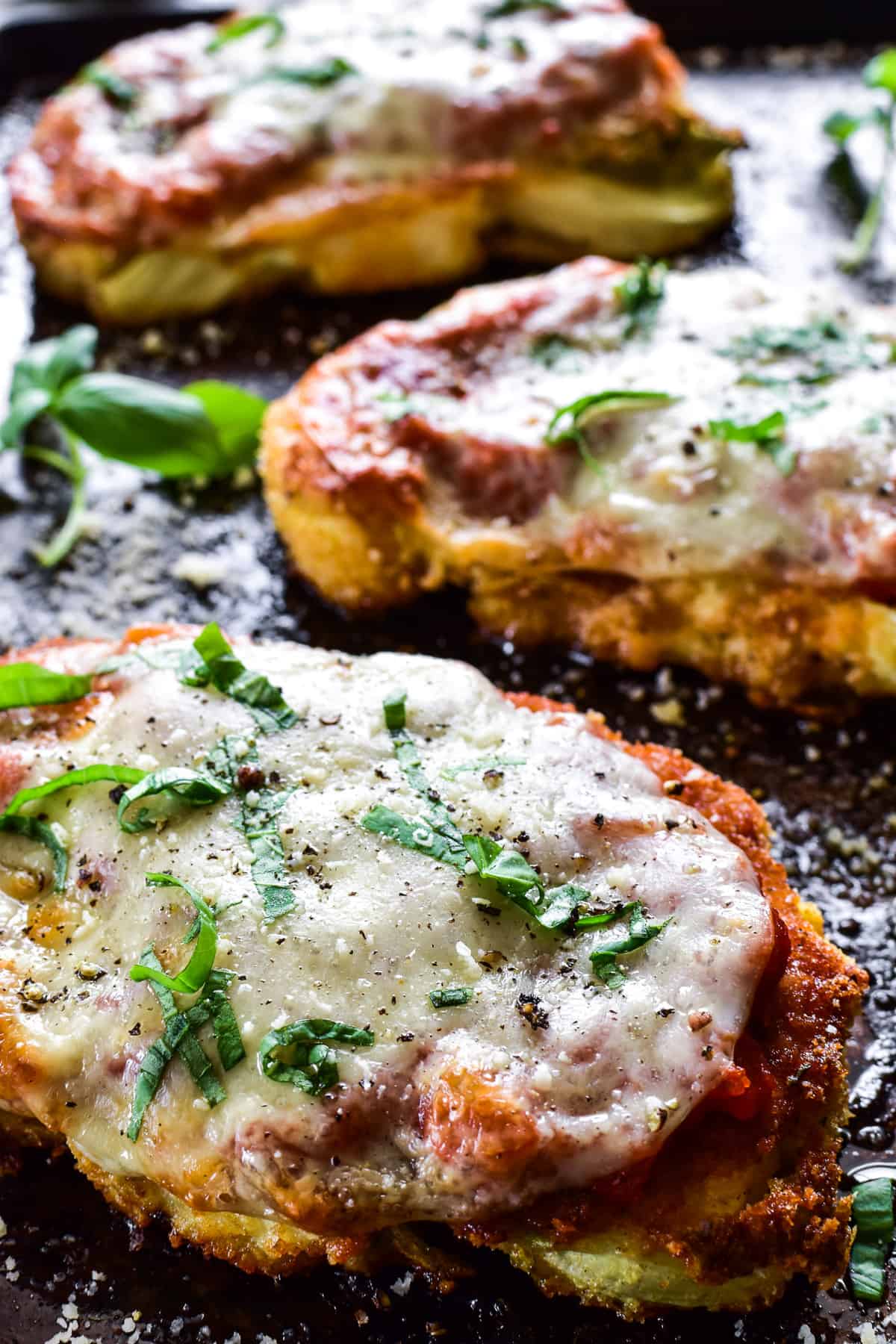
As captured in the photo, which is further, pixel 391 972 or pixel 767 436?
pixel 767 436

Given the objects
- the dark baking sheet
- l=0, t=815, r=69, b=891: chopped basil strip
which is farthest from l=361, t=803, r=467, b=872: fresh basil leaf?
the dark baking sheet

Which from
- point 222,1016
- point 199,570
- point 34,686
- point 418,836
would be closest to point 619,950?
point 418,836

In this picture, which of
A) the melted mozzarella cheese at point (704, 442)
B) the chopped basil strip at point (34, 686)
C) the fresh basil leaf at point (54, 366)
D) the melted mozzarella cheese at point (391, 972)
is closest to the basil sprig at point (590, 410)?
the melted mozzarella cheese at point (704, 442)

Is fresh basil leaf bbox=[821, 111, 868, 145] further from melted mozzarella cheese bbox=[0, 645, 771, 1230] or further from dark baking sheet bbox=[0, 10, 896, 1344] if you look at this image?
melted mozzarella cheese bbox=[0, 645, 771, 1230]

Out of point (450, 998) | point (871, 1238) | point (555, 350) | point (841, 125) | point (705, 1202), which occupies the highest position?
point (841, 125)

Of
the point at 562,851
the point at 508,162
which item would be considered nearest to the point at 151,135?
the point at 508,162

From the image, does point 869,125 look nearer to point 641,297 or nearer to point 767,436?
point 641,297
